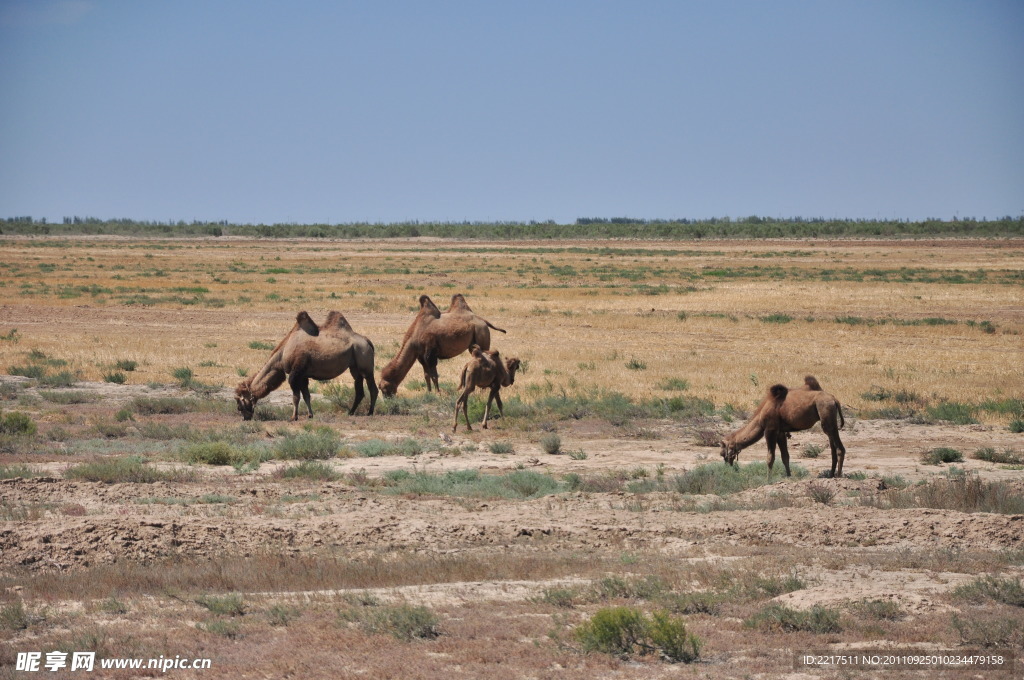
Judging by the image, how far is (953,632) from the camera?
24.6ft

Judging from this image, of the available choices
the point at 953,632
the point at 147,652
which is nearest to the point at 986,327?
the point at 953,632

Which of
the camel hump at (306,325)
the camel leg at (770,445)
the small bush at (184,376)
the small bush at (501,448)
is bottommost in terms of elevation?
the small bush at (501,448)

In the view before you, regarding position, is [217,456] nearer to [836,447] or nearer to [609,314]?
[836,447]

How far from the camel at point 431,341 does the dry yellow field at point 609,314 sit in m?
2.19

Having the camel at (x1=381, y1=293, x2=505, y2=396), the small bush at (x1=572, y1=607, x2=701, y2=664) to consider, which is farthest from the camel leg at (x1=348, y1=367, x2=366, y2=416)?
the small bush at (x1=572, y1=607, x2=701, y2=664)

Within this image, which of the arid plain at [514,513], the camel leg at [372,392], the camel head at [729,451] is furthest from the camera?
the camel leg at [372,392]

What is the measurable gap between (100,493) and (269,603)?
4.58 m

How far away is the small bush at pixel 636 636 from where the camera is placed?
281 inches

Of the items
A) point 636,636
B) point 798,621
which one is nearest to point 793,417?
point 798,621

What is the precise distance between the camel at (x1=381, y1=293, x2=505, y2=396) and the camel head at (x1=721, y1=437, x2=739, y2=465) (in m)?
7.33

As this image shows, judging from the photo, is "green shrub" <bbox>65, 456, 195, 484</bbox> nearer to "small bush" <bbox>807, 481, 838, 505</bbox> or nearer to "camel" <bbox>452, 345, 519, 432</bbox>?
"camel" <bbox>452, 345, 519, 432</bbox>

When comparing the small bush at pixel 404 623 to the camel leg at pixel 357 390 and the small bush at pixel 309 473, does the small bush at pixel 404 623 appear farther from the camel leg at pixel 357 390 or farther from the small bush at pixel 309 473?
the camel leg at pixel 357 390

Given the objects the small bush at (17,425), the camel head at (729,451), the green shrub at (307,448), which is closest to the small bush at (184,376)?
the small bush at (17,425)

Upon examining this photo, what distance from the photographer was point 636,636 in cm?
743
